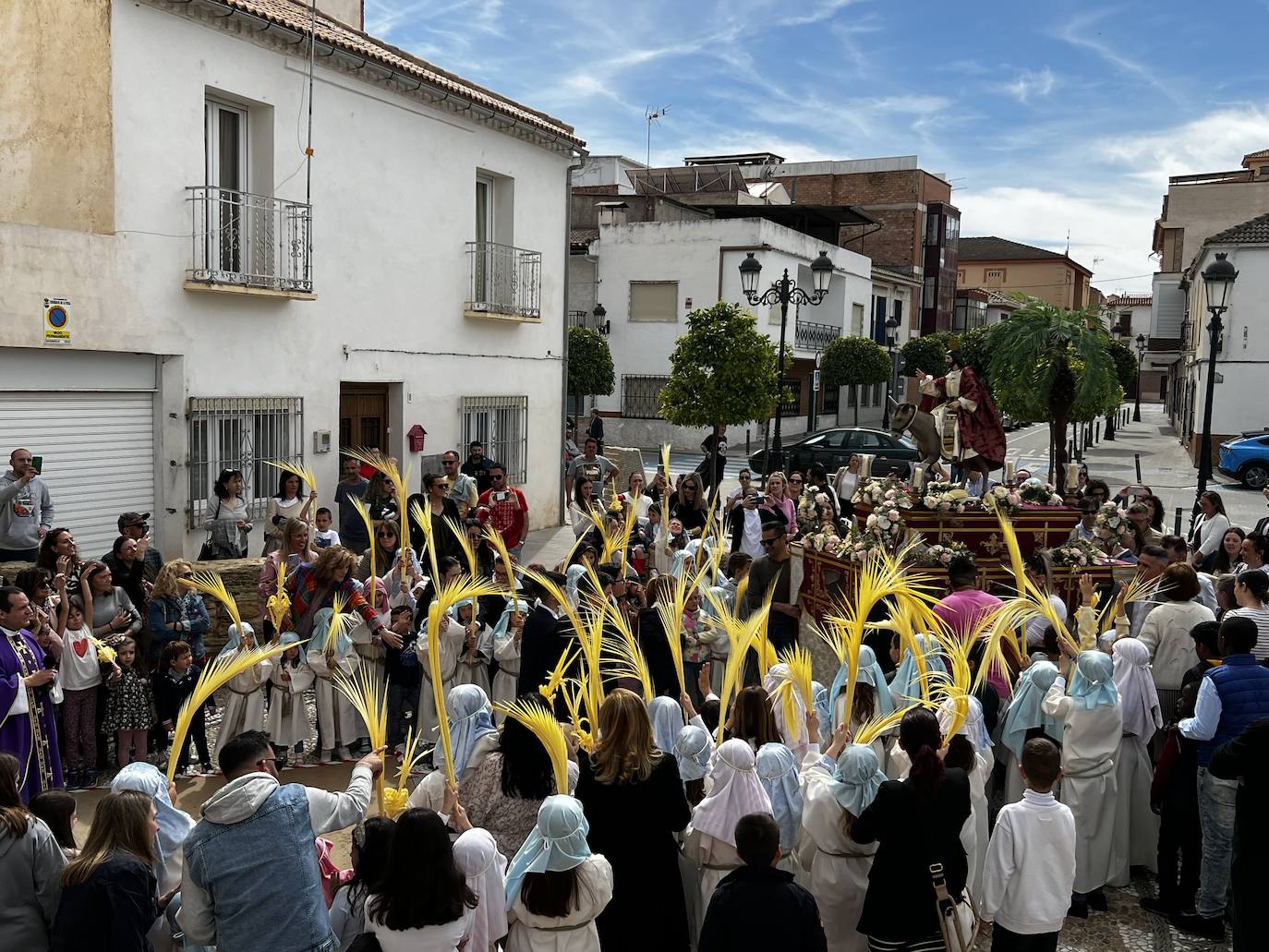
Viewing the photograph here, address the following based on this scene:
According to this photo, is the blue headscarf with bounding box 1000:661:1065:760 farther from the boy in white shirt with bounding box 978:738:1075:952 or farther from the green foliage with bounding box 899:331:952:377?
the green foliage with bounding box 899:331:952:377

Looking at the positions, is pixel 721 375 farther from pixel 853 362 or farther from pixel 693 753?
pixel 853 362

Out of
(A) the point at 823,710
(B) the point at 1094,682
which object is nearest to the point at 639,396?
(A) the point at 823,710

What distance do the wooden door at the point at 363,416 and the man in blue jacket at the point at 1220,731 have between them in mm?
11744

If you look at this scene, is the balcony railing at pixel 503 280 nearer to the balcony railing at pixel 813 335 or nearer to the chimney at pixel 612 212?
the chimney at pixel 612 212

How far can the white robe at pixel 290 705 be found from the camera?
25.3 feet

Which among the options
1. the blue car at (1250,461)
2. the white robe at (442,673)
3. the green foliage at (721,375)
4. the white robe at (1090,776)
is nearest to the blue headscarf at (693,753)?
the white robe at (1090,776)

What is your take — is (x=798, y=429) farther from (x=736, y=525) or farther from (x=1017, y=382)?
(x=736, y=525)

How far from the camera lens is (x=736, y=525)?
1178 cm

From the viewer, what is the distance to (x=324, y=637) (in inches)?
307

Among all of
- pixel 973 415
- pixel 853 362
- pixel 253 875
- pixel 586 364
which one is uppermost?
pixel 853 362

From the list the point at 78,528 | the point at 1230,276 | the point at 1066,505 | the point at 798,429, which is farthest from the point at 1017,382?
the point at 798,429

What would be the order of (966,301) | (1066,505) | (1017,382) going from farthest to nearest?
(966,301) < (1017,382) < (1066,505)

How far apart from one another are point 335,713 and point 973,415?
715 cm

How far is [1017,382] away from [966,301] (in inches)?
1965
